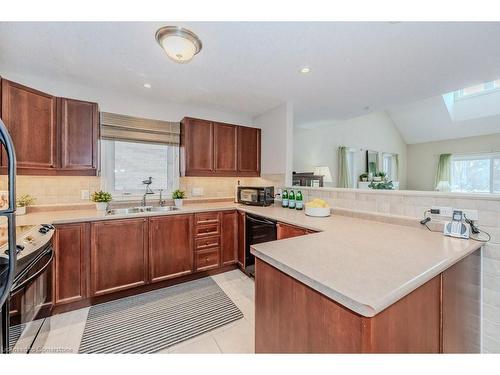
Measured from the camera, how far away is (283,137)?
3.11 metres

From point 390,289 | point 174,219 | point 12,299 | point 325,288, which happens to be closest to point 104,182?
point 174,219

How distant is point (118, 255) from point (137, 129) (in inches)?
62.9

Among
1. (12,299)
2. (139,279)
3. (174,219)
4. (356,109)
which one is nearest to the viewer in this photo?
(12,299)

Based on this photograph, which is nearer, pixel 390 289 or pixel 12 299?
pixel 390 289

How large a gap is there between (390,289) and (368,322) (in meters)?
0.15

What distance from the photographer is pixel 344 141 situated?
5.73 meters

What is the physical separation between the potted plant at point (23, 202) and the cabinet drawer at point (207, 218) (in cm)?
168

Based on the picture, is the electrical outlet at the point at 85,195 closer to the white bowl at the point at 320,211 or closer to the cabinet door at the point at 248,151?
the cabinet door at the point at 248,151

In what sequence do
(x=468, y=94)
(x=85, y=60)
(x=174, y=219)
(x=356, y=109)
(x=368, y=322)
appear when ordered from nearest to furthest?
1. (x=368, y=322)
2. (x=85, y=60)
3. (x=174, y=219)
4. (x=356, y=109)
5. (x=468, y=94)

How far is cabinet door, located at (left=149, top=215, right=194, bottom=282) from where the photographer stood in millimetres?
2336

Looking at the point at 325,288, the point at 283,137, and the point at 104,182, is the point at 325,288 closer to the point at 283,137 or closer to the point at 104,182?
the point at 283,137

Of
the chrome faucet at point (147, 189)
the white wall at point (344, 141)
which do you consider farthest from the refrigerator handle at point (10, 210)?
the white wall at point (344, 141)

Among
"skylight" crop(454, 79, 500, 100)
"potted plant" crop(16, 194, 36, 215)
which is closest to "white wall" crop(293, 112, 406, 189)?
"skylight" crop(454, 79, 500, 100)

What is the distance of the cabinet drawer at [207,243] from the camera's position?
8.55 feet
